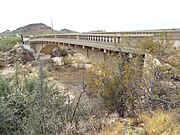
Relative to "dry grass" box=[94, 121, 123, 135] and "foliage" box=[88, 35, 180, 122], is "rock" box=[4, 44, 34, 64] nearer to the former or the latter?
"foliage" box=[88, 35, 180, 122]

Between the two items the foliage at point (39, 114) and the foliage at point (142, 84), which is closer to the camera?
the foliage at point (39, 114)

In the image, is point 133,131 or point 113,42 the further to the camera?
point 113,42

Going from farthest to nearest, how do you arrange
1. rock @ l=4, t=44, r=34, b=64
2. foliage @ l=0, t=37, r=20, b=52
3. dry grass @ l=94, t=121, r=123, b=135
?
foliage @ l=0, t=37, r=20, b=52 → rock @ l=4, t=44, r=34, b=64 → dry grass @ l=94, t=121, r=123, b=135

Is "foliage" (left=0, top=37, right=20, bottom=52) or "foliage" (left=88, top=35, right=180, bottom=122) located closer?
"foliage" (left=88, top=35, right=180, bottom=122)

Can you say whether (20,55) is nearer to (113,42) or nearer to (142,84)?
(113,42)

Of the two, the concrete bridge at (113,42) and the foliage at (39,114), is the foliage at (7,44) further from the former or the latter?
the foliage at (39,114)

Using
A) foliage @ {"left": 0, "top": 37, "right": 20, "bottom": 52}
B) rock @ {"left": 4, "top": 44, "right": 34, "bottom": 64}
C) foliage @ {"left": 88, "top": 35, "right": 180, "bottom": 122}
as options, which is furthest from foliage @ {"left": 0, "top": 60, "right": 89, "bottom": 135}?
foliage @ {"left": 0, "top": 37, "right": 20, "bottom": 52}

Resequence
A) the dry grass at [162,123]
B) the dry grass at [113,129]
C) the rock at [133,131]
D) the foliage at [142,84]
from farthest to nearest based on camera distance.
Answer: the foliage at [142,84], the dry grass at [113,129], the rock at [133,131], the dry grass at [162,123]

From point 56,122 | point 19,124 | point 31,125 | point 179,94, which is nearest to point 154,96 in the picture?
point 179,94

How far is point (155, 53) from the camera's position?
30.7 feet

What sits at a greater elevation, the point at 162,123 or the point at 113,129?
the point at 162,123

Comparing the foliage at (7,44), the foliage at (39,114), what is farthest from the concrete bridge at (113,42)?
the foliage at (7,44)

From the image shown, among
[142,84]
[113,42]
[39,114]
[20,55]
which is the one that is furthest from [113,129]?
[20,55]

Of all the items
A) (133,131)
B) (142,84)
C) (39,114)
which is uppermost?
(142,84)
